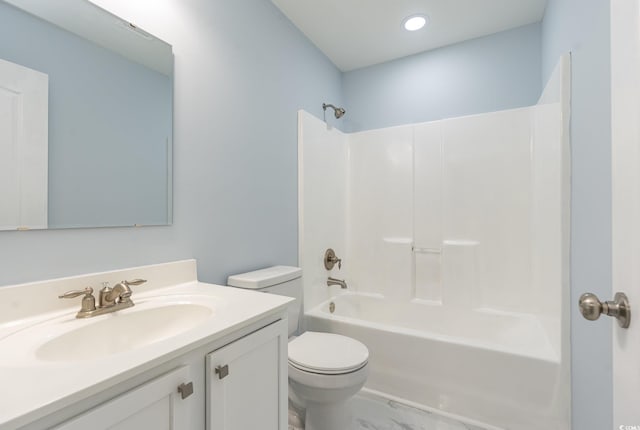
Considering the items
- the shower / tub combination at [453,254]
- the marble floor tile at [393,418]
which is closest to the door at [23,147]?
the shower / tub combination at [453,254]

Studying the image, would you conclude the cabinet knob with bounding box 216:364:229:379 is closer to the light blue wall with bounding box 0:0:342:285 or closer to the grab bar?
the light blue wall with bounding box 0:0:342:285

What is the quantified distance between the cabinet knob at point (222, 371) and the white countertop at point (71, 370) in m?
0.08

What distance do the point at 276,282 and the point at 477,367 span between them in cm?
120

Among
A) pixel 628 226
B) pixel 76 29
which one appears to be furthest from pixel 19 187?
pixel 628 226

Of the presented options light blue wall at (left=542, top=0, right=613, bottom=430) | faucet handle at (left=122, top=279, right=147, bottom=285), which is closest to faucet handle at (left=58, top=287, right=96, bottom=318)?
faucet handle at (left=122, top=279, right=147, bottom=285)

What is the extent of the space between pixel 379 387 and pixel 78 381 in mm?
1759

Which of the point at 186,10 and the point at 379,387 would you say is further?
the point at 379,387

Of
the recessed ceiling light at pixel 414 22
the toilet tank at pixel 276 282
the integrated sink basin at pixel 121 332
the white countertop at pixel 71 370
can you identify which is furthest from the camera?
the recessed ceiling light at pixel 414 22

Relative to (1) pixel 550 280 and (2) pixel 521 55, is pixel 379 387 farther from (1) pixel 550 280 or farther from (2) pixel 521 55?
(2) pixel 521 55

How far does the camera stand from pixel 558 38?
1.59 m

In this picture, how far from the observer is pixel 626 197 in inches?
21.9

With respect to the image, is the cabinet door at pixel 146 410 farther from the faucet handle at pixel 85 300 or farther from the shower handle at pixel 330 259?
the shower handle at pixel 330 259

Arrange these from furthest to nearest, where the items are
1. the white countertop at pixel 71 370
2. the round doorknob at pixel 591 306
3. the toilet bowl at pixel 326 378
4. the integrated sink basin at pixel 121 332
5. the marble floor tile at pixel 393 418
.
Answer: the marble floor tile at pixel 393 418 → the toilet bowl at pixel 326 378 → the integrated sink basin at pixel 121 332 → the round doorknob at pixel 591 306 → the white countertop at pixel 71 370

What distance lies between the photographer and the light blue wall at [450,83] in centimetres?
219
